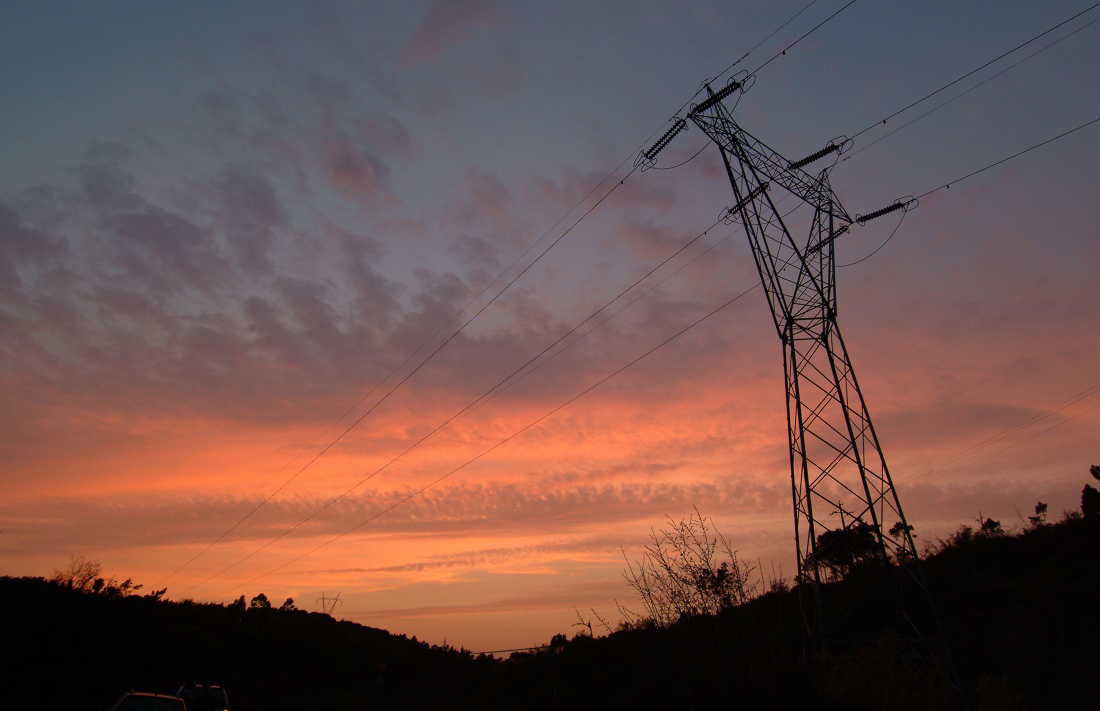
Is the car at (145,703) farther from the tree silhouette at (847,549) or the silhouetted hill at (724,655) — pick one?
the tree silhouette at (847,549)

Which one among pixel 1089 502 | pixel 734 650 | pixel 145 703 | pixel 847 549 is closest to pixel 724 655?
pixel 734 650

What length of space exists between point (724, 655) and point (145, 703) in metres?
14.3

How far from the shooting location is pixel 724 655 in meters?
19.3

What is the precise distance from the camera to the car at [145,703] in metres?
16.5

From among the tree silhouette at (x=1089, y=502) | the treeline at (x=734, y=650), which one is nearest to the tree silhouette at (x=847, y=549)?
the treeline at (x=734, y=650)

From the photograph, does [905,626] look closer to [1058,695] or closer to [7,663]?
Answer: [1058,695]

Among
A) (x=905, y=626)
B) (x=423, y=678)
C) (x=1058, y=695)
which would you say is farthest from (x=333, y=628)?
(x=1058, y=695)

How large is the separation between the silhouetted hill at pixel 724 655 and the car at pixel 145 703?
942 centimetres

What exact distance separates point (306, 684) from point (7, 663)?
16435 millimetres

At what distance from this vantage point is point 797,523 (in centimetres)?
1820

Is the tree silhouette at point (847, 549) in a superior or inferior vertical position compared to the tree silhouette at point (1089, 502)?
inferior

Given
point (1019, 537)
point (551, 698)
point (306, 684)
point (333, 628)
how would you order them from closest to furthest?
point (551, 698), point (1019, 537), point (306, 684), point (333, 628)

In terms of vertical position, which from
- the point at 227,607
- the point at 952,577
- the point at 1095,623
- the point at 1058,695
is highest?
the point at 227,607

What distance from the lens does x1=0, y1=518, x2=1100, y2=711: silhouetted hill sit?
15984 millimetres
